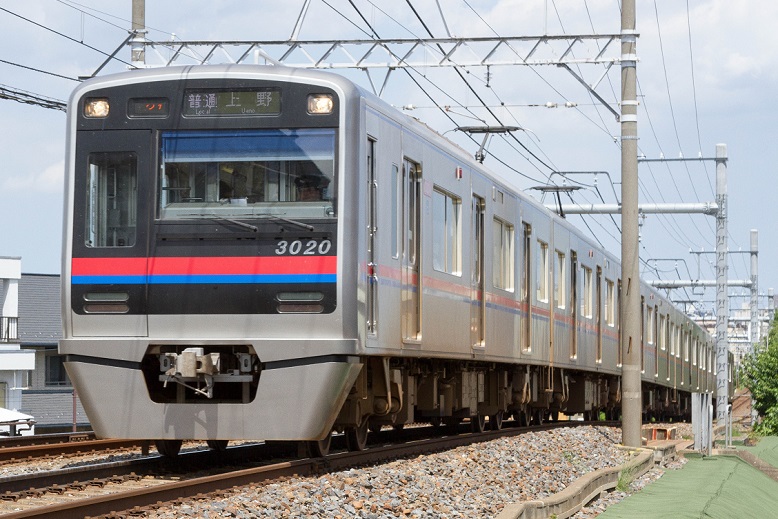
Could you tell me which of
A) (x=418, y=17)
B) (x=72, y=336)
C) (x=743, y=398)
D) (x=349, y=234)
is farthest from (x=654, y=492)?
(x=743, y=398)

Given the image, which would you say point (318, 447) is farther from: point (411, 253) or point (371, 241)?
point (411, 253)

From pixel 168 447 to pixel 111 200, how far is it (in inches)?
88.9

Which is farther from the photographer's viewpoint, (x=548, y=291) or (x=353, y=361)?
(x=548, y=291)

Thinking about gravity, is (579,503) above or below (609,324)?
below

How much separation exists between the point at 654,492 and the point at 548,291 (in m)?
7.02

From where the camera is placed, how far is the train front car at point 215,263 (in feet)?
33.1

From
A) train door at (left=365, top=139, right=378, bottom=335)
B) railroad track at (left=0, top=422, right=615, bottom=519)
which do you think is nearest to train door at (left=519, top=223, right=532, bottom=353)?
railroad track at (left=0, top=422, right=615, bottom=519)

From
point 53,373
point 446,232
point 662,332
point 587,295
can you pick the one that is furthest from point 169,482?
point 53,373

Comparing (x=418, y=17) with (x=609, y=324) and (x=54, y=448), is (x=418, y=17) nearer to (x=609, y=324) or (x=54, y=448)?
(x=54, y=448)

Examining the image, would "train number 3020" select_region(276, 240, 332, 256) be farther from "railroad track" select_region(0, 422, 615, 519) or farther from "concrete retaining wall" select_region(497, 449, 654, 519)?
"concrete retaining wall" select_region(497, 449, 654, 519)

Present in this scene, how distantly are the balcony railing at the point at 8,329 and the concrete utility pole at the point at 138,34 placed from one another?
81.4 ft

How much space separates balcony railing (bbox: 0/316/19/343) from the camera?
42.1 metres

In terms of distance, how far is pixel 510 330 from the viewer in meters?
16.3

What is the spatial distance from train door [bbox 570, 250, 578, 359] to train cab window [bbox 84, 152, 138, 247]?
11728 mm
